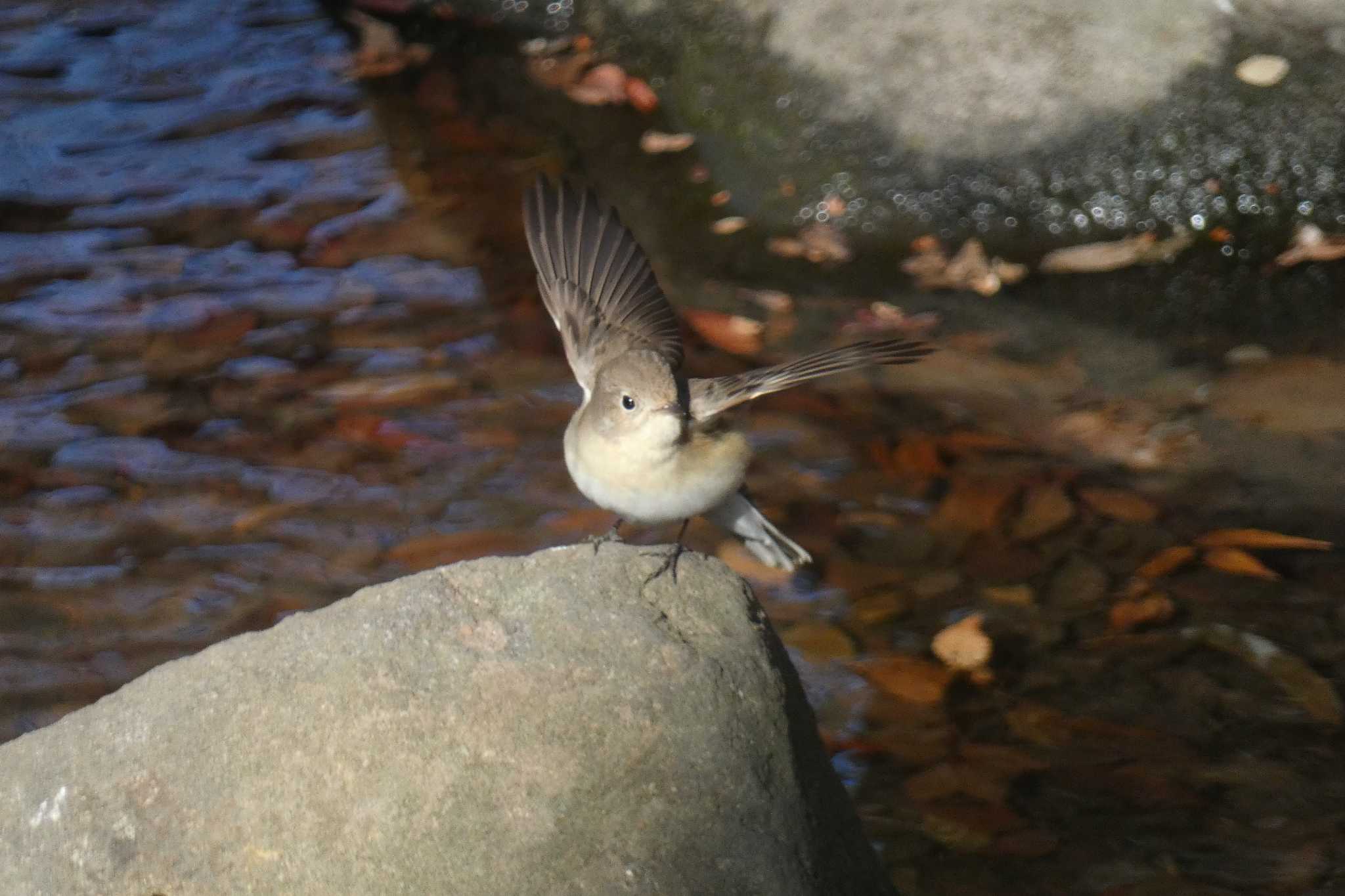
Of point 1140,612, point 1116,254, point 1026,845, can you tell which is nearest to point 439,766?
point 1026,845

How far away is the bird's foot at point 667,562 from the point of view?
3.21m

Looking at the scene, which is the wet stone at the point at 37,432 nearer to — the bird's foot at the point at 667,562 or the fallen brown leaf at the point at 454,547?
the fallen brown leaf at the point at 454,547

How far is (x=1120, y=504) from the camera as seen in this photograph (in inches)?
206

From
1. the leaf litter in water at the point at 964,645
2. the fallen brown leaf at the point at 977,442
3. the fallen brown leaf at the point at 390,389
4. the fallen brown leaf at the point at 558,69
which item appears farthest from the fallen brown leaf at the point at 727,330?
the fallen brown leaf at the point at 558,69

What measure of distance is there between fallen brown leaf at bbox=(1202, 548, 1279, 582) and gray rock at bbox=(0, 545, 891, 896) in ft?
7.80

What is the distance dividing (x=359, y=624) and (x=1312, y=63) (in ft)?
17.5

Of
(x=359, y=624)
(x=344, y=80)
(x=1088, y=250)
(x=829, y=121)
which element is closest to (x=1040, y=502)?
(x=1088, y=250)

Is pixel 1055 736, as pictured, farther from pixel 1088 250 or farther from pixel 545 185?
pixel 1088 250

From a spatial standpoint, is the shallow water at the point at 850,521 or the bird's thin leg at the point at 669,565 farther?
the shallow water at the point at 850,521

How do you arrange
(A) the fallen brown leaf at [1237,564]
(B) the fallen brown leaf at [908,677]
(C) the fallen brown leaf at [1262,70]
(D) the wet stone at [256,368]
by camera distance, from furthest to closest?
(C) the fallen brown leaf at [1262,70], (D) the wet stone at [256,368], (A) the fallen brown leaf at [1237,564], (B) the fallen brown leaf at [908,677]

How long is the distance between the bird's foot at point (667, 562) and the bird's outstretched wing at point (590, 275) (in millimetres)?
980

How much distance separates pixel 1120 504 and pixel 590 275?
2160 millimetres

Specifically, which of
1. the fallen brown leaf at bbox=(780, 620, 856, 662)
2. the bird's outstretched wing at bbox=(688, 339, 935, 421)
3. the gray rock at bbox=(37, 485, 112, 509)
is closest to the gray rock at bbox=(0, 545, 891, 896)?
the bird's outstretched wing at bbox=(688, 339, 935, 421)

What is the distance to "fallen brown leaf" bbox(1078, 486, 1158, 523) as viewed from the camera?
5172 millimetres
